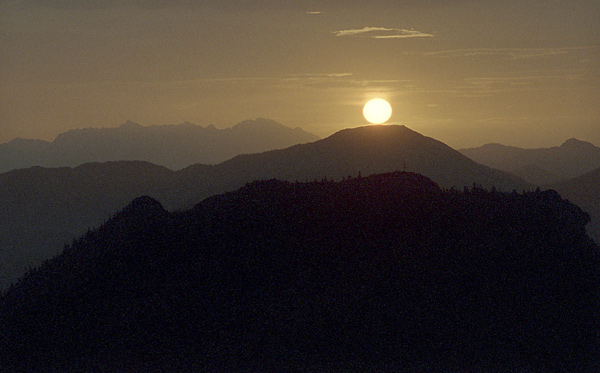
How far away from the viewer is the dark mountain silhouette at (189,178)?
131125 millimetres

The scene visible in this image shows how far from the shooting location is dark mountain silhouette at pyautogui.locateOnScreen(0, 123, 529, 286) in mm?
131125

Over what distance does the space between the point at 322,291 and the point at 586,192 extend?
131 meters

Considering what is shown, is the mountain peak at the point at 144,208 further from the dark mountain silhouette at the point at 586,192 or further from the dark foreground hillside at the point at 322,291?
the dark mountain silhouette at the point at 586,192

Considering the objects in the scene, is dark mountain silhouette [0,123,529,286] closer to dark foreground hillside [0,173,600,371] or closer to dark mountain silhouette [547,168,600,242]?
dark mountain silhouette [547,168,600,242]

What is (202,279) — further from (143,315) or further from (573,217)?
(573,217)

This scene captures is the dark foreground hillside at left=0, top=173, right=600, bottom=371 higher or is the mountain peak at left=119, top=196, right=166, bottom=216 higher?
the mountain peak at left=119, top=196, right=166, bottom=216

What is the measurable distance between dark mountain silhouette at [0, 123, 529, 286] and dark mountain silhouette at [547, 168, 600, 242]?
1073 cm

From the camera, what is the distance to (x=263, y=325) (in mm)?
15625

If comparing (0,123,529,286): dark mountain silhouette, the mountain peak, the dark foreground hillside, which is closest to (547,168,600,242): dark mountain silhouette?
(0,123,529,286): dark mountain silhouette

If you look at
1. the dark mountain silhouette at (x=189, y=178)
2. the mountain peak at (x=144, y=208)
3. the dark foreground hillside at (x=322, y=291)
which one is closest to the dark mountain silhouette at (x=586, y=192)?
the dark mountain silhouette at (x=189, y=178)

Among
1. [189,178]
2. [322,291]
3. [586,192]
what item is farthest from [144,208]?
[189,178]

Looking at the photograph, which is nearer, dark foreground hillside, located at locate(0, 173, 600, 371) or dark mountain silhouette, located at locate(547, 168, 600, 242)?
dark foreground hillside, located at locate(0, 173, 600, 371)

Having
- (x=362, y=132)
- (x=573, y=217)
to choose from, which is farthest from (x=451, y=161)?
(x=573, y=217)

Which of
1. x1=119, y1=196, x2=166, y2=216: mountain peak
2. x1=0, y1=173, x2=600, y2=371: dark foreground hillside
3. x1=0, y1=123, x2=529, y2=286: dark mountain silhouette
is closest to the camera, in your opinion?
x1=0, y1=173, x2=600, y2=371: dark foreground hillside
